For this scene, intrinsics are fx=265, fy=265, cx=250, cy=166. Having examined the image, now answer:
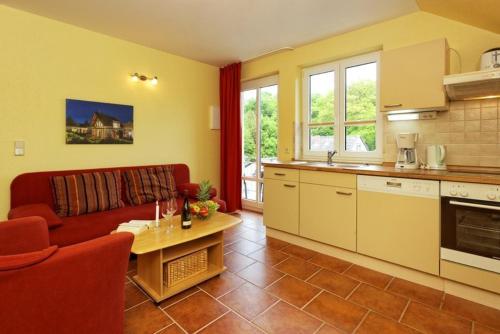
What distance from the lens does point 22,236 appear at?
1586 millimetres

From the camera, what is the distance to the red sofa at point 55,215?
2217 mm

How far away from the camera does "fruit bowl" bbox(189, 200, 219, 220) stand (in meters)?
2.28

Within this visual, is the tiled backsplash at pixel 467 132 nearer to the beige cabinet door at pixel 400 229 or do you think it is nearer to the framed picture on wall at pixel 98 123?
the beige cabinet door at pixel 400 229

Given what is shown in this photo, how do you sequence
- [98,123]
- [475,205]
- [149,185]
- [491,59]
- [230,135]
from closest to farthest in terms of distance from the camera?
[475,205] < [491,59] < [98,123] < [149,185] < [230,135]

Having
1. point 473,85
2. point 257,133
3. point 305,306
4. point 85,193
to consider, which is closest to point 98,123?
point 85,193

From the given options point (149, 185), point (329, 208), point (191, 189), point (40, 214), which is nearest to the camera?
point (40, 214)

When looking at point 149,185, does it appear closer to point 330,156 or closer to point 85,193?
point 85,193

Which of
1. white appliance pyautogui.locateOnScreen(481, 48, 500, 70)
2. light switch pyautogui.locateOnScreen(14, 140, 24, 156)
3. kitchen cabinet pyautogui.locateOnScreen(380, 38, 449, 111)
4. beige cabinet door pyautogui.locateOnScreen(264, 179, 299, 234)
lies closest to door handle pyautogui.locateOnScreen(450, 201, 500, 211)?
kitchen cabinet pyautogui.locateOnScreen(380, 38, 449, 111)

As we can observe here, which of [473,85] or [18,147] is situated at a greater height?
[473,85]

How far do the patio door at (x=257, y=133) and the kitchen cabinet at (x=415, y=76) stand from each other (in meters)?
1.89

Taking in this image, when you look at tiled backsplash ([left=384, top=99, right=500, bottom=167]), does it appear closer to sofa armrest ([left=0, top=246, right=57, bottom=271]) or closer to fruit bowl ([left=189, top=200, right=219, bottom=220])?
fruit bowl ([left=189, top=200, right=219, bottom=220])

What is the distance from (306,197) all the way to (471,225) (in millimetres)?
1413

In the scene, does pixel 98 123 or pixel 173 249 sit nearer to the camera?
pixel 173 249

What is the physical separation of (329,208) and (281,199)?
633mm
